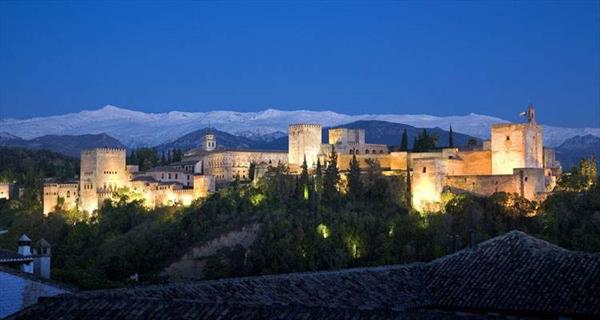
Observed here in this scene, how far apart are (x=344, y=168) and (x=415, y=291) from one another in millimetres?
42443

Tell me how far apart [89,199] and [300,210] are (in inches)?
923

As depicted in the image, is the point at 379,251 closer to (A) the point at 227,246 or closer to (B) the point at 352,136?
(A) the point at 227,246

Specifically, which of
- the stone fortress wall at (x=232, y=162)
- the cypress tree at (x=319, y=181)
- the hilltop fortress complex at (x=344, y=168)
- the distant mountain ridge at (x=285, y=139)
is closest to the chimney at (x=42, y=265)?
the cypress tree at (x=319, y=181)

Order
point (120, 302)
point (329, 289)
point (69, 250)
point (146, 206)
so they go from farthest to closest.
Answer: point (146, 206) → point (69, 250) → point (329, 289) → point (120, 302)

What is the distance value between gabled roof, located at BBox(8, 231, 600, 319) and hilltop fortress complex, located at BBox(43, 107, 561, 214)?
30401 millimetres

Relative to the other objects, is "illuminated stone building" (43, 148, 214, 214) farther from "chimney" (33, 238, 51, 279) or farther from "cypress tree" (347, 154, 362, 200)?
"chimney" (33, 238, 51, 279)

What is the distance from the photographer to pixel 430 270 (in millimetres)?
27812

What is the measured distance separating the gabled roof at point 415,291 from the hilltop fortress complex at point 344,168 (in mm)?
30401

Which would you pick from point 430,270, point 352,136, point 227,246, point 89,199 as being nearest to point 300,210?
point 227,246

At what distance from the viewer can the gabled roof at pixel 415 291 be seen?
63.8 feet

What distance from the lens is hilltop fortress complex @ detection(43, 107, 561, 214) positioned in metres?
58.6

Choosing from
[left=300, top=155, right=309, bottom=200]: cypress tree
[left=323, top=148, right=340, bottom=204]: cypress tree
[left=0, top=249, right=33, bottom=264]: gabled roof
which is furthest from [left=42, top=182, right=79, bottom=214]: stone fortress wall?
[left=0, top=249, right=33, bottom=264]: gabled roof

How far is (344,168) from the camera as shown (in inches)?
2704

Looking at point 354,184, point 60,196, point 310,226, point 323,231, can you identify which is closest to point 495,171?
point 354,184
